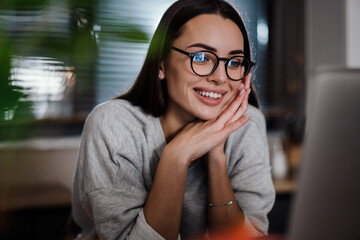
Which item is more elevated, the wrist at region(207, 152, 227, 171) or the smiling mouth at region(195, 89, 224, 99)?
the smiling mouth at region(195, 89, 224, 99)

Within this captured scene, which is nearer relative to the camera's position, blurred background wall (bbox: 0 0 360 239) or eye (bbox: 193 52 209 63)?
blurred background wall (bbox: 0 0 360 239)

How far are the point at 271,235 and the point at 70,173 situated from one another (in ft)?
1.57

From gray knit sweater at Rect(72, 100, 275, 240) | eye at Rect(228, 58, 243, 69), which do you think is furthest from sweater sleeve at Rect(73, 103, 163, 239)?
eye at Rect(228, 58, 243, 69)

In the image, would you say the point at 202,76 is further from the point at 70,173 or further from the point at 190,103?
the point at 70,173

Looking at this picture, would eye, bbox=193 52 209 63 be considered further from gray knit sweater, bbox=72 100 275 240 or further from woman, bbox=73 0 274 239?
gray knit sweater, bbox=72 100 275 240

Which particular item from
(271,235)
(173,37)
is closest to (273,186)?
(271,235)

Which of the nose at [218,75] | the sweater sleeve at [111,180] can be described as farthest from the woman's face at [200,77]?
the sweater sleeve at [111,180]

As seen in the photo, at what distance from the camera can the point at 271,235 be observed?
821 mm

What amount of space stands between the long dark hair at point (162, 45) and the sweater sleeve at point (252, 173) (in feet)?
0.56

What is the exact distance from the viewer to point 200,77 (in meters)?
0.73

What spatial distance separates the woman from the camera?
70cm

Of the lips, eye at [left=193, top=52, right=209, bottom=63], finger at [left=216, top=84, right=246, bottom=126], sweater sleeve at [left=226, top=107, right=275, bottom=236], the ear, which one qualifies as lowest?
sweater sleeve at [left=226, top=107, right=275, bottom=236]

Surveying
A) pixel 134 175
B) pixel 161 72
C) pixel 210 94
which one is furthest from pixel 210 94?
pixel 134 175

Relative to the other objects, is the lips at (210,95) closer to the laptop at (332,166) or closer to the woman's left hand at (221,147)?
the woman's left hand at (221,147)
